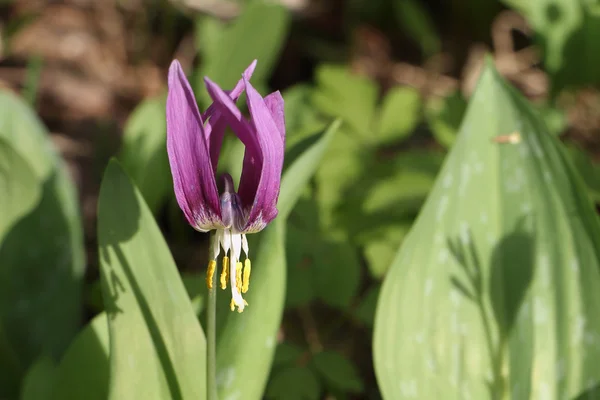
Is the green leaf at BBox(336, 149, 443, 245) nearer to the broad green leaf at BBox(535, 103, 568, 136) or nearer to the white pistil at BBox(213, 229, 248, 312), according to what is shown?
the broad green leaf at BBox(535, 103, 568, 136)

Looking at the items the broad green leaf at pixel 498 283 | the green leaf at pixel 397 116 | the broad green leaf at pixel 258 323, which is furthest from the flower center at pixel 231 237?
the green leaf at pixel 397 116

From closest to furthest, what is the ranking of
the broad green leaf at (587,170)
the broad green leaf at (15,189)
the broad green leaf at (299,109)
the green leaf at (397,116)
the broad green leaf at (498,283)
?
1. the broad green leaf at (498,283)
2. the broad green leaf at (15,189)
3. the broad green leaf at (587,170)
4. the green leaf at (397,116)
5. the broad green leaf at (299,109)

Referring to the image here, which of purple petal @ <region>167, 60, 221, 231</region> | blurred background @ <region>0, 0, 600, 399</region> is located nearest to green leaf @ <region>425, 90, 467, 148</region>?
blurred background @ <region>0, 0, 600, 399</region>

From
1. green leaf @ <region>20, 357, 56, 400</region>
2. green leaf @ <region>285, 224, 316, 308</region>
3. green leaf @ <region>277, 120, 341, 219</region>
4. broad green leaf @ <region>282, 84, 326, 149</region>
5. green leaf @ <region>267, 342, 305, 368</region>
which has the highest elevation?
green leaf @ <region>277, 120, 341, 219</region>

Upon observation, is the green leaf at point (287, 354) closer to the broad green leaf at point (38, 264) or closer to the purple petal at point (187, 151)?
the broad green leaf at point (38, 264)

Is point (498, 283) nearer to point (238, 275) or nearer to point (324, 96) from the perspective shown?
point (238, 275)

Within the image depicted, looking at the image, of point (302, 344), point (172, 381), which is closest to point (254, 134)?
Answer: point (172, 381)
